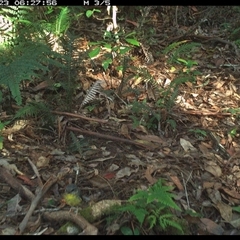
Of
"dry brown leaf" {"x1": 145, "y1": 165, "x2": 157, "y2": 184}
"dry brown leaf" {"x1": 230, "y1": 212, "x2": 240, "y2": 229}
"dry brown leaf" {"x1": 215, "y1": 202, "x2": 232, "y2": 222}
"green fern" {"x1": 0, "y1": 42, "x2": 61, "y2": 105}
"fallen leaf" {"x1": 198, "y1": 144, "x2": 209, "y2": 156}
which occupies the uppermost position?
"green fern" {"x1": 0, "y1": 42, "x2": 61, "y2": 105}

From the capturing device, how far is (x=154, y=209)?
252cm

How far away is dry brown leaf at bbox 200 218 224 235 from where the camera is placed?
2.59 m

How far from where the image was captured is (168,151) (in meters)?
3.39

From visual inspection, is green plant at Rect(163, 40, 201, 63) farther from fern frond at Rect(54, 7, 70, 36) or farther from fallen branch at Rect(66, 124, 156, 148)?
fallen branch at Rect(66, 124, 156, 148)

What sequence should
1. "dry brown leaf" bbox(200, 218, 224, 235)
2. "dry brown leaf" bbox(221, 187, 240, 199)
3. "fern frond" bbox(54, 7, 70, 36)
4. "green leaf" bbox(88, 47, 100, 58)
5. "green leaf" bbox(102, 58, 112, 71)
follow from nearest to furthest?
"dry brown leaf" bbox(200, 218, 224, 235)
"dry brown leaf" bbox(221, 187, 240, 199)
"green leaf" bbox(102, 58, 112, 71)
"green leaf" bbox(88, 47, 100, 58)
"fern frond" bbox(54, 7, 70, 36)

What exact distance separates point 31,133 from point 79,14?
7.04 ft

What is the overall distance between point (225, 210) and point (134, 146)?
982mm

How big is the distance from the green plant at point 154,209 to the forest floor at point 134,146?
0.28 feet

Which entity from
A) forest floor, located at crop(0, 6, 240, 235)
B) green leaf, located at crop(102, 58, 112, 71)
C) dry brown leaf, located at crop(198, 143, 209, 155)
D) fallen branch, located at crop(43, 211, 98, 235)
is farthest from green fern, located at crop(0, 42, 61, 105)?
dry brown leaf, located at crop(198, 143, 209, 155)

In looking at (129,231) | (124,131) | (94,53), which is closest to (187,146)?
(124,131)

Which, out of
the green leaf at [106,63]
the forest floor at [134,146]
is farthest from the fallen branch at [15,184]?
the green leaf at [106,63]

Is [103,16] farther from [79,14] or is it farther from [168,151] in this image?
A: [168,151]

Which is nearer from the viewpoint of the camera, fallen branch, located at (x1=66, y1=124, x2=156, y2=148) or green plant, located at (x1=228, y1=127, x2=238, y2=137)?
fallen branch, located at (x1=66, y1=124, x2=156, y2=148)

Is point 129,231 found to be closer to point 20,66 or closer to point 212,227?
point 212,227
